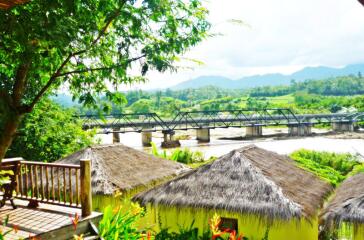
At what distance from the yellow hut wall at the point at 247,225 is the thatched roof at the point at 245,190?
0.20 meters

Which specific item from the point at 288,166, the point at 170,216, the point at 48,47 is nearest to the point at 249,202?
the point at 170,216

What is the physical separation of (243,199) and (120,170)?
372cm

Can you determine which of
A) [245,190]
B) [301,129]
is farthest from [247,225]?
[301,129]

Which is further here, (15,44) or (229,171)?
(229,171)

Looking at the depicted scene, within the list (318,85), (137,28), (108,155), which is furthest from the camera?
(318,85)

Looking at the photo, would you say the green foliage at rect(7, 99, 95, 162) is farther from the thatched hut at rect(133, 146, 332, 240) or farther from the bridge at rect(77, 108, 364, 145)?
the bridge at rect(77, 108, 364, 145)

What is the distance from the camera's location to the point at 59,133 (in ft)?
45.0

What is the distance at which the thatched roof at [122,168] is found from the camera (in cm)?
1014

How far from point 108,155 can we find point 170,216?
2679 millimetres

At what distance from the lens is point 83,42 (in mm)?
4609

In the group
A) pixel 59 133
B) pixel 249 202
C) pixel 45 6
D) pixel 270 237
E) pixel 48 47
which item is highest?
pixel 45 6

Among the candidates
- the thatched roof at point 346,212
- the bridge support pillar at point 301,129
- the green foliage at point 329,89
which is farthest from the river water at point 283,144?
the green foliage at point 329,89

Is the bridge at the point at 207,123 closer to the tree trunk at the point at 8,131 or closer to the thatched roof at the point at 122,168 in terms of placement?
the thatched roof at the point at 122,168

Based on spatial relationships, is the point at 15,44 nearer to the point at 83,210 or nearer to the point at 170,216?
the point at 83,210
